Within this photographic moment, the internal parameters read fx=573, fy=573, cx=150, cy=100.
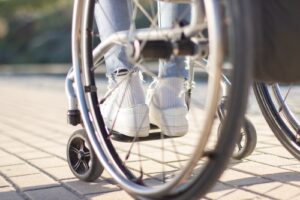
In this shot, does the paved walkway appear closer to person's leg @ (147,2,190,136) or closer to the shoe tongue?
person's leg @ (147,2,190,136)

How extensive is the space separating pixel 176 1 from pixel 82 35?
482mm

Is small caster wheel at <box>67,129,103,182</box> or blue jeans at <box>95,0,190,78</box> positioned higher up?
blue jeans at <box>95,0,190,78</box>

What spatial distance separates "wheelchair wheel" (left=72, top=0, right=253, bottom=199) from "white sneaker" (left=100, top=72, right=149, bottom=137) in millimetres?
40

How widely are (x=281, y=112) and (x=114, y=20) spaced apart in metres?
0.75

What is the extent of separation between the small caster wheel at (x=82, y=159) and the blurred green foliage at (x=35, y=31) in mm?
17425

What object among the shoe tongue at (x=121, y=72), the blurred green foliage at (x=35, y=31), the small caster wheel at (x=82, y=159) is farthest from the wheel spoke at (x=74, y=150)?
the blurred green foliage at (x=35, y=31)

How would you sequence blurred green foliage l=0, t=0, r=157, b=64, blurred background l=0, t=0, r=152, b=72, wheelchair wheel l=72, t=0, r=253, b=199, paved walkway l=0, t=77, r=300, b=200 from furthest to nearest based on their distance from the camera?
blurred green foliage l=0, t=0, r=157, b=64
blurred background l=0, t=0, r=152, b=72
paved walkway l=0, t=77, r=300, b=200
wheelchair wheel l=72, t=0, r=253, b=199

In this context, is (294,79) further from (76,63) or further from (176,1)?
(76,63)

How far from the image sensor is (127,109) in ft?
7.23

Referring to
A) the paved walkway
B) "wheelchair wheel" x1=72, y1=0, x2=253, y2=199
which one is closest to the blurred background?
the paved walkway

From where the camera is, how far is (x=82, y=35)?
2.05 meters

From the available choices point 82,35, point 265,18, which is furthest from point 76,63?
point 265,18

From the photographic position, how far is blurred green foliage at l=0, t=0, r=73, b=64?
21203 millimetres

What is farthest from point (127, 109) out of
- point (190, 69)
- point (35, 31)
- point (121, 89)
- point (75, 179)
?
point (35, 31)
